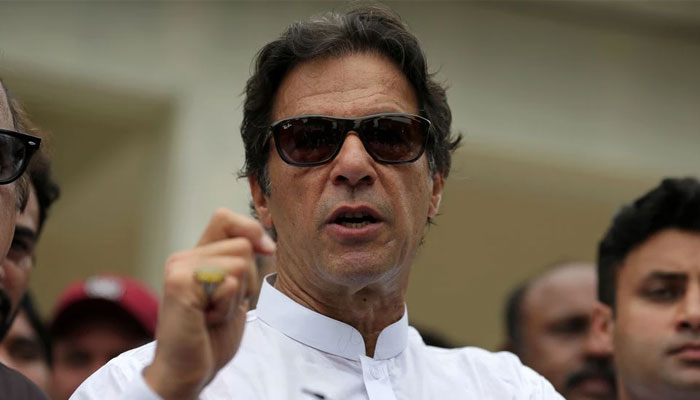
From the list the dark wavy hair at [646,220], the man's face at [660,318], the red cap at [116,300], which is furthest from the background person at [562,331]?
the red cap at [116,300]

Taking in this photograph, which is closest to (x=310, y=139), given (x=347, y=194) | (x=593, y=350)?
(x=347, y=194)

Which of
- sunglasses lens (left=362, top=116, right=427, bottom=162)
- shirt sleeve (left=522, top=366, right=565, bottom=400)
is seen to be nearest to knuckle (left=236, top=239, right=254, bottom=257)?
sunglasses lens (left=362, top=116, right=427, bottom=162)

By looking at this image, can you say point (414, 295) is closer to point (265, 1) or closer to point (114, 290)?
point (265, 1)

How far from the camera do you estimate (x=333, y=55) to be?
3738 mm

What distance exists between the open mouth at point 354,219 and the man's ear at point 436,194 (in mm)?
447

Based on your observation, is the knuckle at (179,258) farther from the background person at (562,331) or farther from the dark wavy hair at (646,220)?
the background person at (562,331)

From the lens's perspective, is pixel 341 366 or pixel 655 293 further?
pixel 655 293

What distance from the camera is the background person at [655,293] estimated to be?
4414 mm

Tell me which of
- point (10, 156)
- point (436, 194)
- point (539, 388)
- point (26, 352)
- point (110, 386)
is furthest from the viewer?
point (26, 352)

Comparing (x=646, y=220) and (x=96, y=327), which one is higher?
(x=646, y=220)

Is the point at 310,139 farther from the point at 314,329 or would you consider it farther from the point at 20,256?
the point at 20,256

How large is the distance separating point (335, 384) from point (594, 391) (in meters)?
2.46

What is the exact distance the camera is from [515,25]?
920cm

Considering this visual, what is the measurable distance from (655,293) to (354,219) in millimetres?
1489
